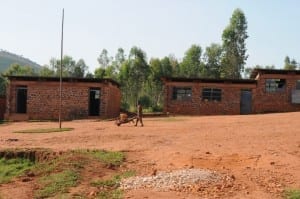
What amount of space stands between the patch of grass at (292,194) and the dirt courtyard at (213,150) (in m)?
0.16

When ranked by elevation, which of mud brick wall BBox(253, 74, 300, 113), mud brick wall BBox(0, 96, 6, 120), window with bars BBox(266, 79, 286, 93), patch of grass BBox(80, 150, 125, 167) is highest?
window with bars BBox(266, 79, 286, 93)

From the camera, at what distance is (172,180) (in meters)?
11.1

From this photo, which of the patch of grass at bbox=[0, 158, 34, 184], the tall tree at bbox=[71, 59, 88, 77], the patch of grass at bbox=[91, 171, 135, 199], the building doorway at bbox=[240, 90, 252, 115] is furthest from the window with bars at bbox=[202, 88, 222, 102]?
the tall tree at bbox=[71, 59, 88, 77]

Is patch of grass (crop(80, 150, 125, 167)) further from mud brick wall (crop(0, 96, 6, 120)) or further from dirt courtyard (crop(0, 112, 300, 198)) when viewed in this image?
mud brick wall (crop(0, 96, 6, 120))

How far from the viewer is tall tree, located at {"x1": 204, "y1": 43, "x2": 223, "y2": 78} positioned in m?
63.3

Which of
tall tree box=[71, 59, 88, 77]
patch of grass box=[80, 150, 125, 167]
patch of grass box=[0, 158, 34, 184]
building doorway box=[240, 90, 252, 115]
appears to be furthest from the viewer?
tall tree box=[71, 59, 88, 77]

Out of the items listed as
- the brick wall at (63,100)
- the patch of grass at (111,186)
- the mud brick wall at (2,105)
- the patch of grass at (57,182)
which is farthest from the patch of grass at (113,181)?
the mud brick wall at (2,105)

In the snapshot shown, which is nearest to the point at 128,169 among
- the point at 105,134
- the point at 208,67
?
the point at 105,134

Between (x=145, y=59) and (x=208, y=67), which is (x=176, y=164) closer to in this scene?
(x=145, y=59)

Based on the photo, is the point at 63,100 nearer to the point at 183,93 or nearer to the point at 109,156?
the point at 183,93

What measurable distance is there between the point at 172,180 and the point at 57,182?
3.05m

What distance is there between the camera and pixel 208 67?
64125mm

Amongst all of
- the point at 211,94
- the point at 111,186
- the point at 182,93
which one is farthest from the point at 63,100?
the point at 111,186

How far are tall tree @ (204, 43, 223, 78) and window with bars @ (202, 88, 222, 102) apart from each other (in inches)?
1071
